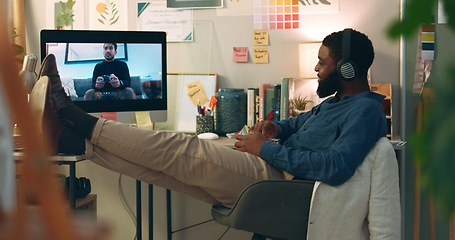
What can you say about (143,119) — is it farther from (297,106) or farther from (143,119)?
(297,106)

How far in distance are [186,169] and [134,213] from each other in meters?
1.14

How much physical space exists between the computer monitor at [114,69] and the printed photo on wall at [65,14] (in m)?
0.47

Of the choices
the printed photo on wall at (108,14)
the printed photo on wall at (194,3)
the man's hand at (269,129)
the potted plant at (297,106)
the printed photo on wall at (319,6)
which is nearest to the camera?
the man's hand at (269,129)

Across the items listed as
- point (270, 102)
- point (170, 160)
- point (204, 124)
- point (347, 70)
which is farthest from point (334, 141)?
point (204, 124)

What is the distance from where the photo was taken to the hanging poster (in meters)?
2.50

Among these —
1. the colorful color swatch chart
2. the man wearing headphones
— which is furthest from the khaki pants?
the colorful color swatch chart

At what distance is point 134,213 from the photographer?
2.65m

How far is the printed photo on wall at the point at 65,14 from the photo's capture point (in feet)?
8.54

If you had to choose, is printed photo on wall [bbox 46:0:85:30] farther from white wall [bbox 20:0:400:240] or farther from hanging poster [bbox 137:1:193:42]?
hanging poster [bbox 137:1:193:42]

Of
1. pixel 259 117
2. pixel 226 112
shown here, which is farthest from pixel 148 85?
pixel 259 117

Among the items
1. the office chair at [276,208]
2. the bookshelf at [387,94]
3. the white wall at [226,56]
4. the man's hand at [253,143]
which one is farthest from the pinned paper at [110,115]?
the bookshelf at [387,94]

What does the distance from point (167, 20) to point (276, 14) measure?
594 mm

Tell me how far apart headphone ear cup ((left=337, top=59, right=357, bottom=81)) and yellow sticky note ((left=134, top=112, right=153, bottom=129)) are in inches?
40.9

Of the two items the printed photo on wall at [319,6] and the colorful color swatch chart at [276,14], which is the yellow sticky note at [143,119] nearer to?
the colorful color swatch chart at [276,14]
